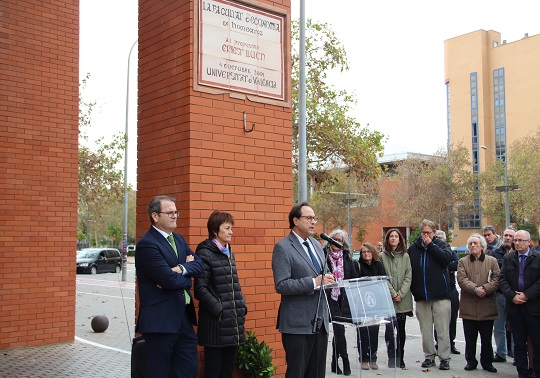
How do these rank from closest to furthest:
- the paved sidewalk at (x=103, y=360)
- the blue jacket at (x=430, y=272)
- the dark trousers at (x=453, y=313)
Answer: the paved sidewalk at (x=103, y=360), the blue jacket at (x=430, y=272), the dark trousers at (x=453, y=313)

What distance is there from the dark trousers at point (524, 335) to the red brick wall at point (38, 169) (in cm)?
680

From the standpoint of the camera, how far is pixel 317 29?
1972 cm

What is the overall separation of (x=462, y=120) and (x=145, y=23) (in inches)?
A: 3115

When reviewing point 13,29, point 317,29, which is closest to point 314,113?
point 317,29

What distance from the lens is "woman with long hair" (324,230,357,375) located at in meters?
5.25

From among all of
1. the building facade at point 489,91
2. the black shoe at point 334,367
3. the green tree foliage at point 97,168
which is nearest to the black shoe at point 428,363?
the black shoe at point 334,367

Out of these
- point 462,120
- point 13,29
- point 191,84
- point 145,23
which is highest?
point 462,120

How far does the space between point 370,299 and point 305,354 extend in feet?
2.34

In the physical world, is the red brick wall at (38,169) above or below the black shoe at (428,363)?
above

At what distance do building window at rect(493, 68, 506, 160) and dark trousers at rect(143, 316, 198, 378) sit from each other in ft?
263

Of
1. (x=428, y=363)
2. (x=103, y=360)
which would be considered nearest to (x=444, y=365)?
(x=428, y=363)

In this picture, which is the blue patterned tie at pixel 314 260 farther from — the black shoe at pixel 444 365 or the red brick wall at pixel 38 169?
the red brick wall at pixel 38 169

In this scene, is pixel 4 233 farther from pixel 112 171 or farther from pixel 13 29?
pixel 112 171

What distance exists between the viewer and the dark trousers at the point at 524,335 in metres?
7.99
